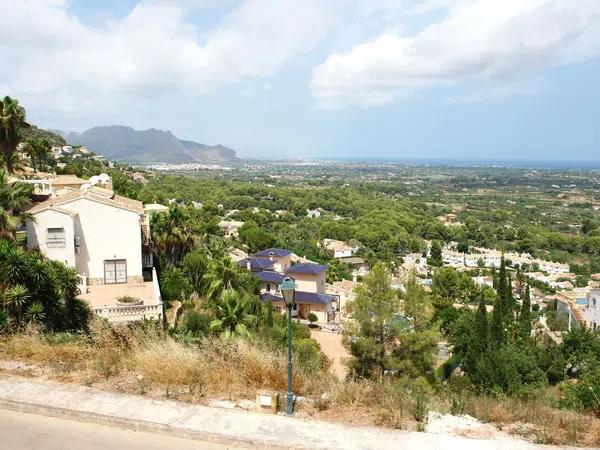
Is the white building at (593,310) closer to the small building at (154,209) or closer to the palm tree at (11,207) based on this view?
the small building at (154,209)

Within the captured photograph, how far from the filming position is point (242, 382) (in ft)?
21.0

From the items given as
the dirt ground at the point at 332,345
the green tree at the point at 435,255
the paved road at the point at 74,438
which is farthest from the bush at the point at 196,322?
the green tree at the point at 435,255

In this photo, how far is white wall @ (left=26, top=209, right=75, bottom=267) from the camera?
16.6 m

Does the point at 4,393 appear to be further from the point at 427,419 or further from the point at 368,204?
the point at 368,204

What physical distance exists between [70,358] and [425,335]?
41.6 ft

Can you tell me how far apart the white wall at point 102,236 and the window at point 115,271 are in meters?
0.11

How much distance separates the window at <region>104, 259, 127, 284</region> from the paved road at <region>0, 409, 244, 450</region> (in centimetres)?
1255

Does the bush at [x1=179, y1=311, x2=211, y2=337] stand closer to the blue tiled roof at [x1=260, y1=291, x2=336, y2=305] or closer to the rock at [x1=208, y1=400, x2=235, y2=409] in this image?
the rock at [x1=208, y1=400, x2=235, y2=409]

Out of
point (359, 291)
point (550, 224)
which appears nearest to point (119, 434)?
point (359, 291)

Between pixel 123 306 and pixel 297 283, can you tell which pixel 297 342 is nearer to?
pixel 123 306

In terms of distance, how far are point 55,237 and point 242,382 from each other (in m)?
12.8

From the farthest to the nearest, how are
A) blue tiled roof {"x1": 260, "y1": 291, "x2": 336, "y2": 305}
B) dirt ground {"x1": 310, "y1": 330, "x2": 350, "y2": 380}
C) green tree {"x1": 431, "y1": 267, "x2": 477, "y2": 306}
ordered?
1. green tree {"x1": 431, "y1": 267, "x2": 477, "y2": 306}
2. blue tiled roof {"x1": 260, "y1": 291, "x2": 336, "y2": 305}
3. dirt ground {"x1": 310, "y1": 330, "x2": 350, "y2": 380}

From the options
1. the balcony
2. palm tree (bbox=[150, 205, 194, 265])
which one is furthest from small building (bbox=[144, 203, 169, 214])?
the balcony

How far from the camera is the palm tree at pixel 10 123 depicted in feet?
75.5
